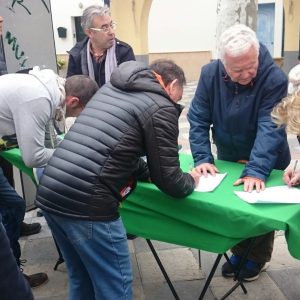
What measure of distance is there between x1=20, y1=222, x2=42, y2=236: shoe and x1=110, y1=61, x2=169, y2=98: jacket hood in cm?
207

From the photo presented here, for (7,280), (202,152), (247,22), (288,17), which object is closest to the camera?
(7,280)

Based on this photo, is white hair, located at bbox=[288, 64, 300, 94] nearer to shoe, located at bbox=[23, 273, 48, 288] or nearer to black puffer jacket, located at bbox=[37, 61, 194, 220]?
black puffer jacket, located at bbox=[37, 61, 194, 220]

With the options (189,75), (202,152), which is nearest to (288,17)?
(189,75)

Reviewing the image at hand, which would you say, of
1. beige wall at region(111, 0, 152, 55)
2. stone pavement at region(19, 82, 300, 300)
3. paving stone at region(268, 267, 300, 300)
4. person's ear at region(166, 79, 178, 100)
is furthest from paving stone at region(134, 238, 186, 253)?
beige wall at region(111, 0, 152, 55)

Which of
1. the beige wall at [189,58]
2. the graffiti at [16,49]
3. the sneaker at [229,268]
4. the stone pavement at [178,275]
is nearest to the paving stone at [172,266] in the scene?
the stone pavement at [178,275]

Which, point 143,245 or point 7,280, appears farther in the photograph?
point 143,245

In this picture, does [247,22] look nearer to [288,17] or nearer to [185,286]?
[185,286]

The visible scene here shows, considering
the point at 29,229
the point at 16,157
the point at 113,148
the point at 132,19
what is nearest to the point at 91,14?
the point at 16,157

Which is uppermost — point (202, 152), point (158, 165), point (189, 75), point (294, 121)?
point (294, 121)

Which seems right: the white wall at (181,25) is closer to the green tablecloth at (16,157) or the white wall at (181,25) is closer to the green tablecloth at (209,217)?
the green tablecloth at (16,157)

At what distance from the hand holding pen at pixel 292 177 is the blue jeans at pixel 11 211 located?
1541 millimetres

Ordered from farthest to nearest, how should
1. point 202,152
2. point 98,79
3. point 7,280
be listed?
point 98,79 < point 202,152 < point 7,280

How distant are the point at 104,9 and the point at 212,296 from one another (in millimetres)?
2192

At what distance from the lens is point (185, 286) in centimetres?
264
